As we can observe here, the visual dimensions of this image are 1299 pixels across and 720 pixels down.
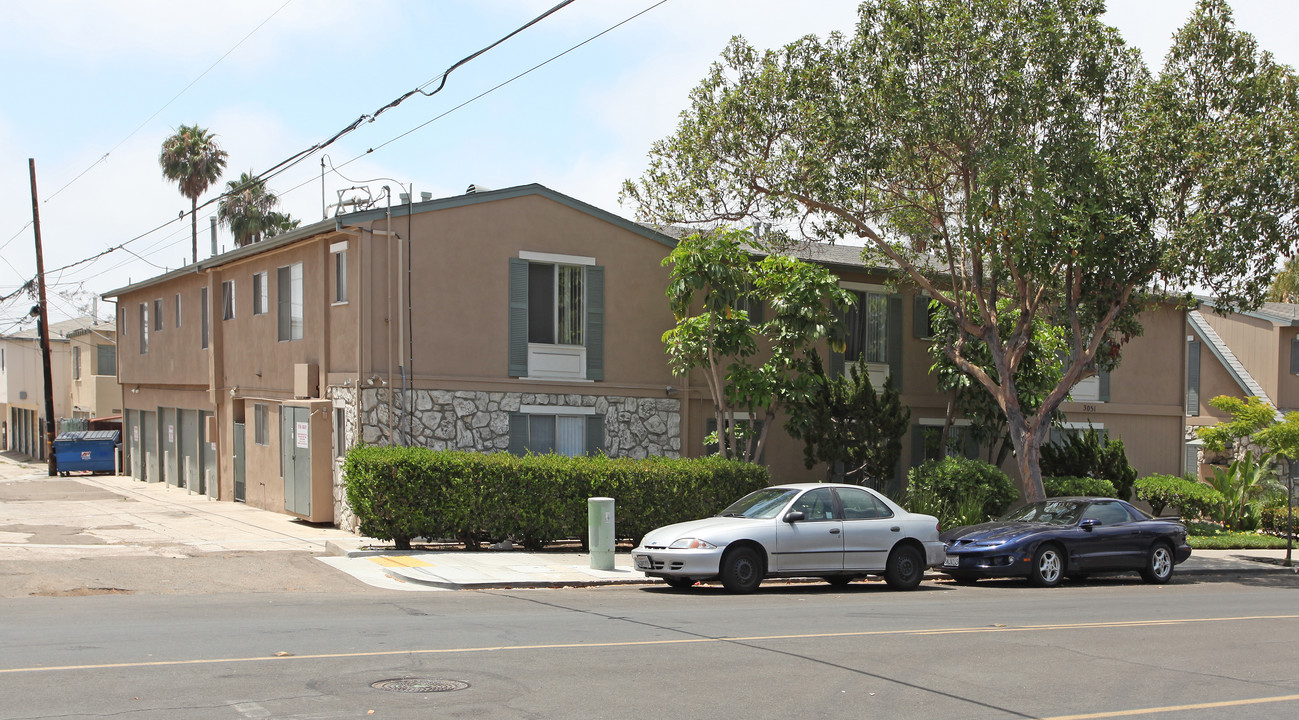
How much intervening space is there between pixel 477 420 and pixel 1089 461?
14.6 meters

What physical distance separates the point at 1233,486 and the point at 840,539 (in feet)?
59.8

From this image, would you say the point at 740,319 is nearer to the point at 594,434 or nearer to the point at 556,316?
the point at 556,316

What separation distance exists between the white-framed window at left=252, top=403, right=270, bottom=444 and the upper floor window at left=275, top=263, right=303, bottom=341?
186 centimetres

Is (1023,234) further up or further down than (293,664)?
further up

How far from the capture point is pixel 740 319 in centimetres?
2095

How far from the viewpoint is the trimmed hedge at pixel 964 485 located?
2169 cm

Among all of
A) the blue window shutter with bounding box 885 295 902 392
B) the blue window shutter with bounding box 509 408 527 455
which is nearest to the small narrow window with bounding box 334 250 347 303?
the blue window shutter with bounding box 509 408 527 455

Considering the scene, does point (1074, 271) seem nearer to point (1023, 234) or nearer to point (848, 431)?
point (1023, 234)

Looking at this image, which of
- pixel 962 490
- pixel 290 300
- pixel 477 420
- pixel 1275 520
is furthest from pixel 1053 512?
pixel 290 300

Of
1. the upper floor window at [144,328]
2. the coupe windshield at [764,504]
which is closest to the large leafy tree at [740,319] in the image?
the coupe windshield at [764,504]

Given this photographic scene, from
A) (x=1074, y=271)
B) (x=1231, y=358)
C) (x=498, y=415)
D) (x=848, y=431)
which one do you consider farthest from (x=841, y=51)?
(x=1231, y=358)

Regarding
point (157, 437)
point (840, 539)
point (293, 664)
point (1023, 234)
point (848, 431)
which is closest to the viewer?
point (293, 664)

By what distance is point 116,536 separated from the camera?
1923 centimetres

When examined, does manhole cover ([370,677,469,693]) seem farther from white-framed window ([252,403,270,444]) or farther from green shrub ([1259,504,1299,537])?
green shrub ([1259,504,1299,537])
